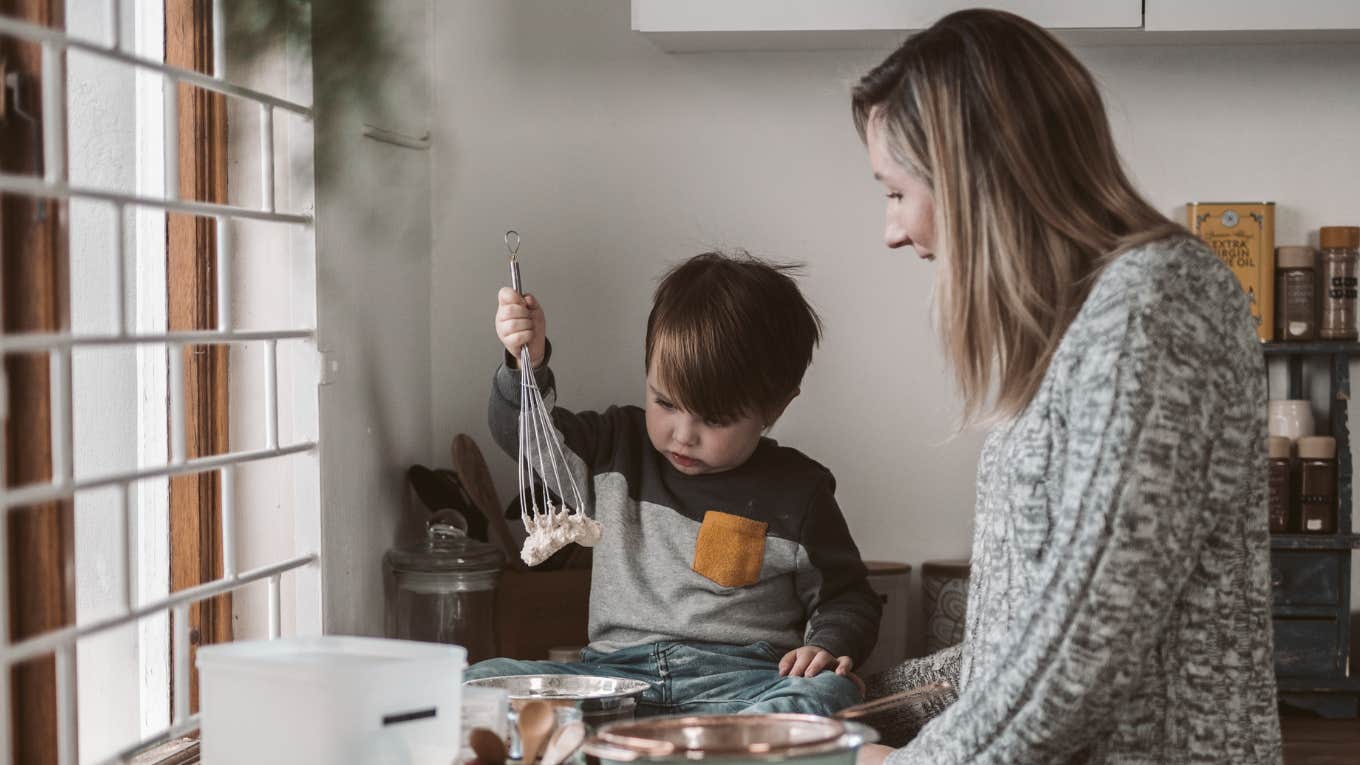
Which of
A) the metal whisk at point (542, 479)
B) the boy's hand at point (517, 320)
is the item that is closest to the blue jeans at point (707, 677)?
the metal whisk at point (542, 479)

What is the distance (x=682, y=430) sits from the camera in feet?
5.06

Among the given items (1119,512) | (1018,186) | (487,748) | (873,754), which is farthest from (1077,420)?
(487,748)

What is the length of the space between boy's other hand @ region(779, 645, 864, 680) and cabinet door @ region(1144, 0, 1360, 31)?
0.93 m

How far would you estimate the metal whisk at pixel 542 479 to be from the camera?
1.36 meters

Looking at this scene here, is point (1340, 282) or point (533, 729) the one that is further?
point (1340, 282)

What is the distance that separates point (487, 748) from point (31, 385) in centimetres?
50

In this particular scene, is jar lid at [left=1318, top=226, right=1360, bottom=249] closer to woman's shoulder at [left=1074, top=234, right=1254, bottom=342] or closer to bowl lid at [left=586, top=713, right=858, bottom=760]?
woman's shoulder at [left=1074, top=234, right=1254, bottom=342]

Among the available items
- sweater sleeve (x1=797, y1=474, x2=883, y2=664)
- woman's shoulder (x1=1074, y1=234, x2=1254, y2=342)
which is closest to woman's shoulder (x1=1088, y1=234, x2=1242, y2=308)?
woman's shoulder (x1=1074, y1=234, x2=1254, y2=342)

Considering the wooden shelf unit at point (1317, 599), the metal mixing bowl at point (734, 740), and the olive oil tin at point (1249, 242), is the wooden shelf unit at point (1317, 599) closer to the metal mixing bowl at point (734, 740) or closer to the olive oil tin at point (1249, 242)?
the olive oil tin at point (1249, 242)

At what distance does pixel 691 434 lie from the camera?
1543 millimetres

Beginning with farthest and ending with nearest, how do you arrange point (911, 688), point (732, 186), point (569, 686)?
1. point (732, 186)
2. point (911, 688)
3. point (569, 686)

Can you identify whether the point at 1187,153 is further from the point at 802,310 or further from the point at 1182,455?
the point at 1182,455

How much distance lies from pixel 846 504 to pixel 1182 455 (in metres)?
1.16

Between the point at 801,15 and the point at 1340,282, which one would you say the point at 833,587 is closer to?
the point at 801,15
